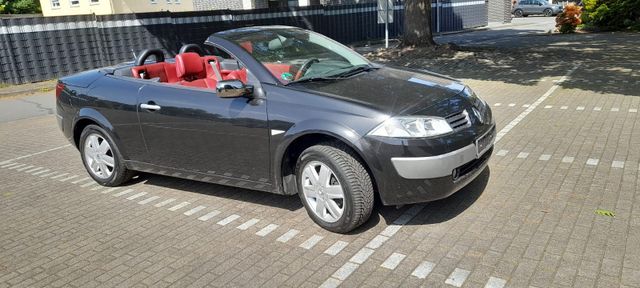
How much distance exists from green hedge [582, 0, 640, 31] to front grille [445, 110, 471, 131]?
20.8m

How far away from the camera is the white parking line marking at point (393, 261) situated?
3.47 m

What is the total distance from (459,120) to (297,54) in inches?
65.5

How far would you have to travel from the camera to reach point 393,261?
3529 mm

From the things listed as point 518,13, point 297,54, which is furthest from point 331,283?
point 518,13

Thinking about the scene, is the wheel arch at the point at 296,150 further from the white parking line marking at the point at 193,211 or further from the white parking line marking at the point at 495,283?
the white parking line marking at the point at 495,283

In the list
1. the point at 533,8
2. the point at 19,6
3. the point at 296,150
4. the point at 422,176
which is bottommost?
the point at 533,8

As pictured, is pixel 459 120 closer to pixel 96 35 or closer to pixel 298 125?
pixel 298 125

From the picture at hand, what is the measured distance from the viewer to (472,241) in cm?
373

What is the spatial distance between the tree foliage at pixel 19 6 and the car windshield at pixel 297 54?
1633 inches

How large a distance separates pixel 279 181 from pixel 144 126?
1542 mm

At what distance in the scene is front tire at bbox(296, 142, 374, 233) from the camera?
3752mm

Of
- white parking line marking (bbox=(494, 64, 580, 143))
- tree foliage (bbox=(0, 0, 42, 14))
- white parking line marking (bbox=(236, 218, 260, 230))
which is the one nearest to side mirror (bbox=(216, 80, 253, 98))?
white parking line marking (bbox=(236, 218, 260, 230))

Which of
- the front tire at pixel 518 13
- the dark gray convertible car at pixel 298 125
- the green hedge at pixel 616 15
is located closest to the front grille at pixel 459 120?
the dark gray convertible car at pixel 298 125

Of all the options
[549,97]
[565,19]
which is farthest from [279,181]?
[565,19]
